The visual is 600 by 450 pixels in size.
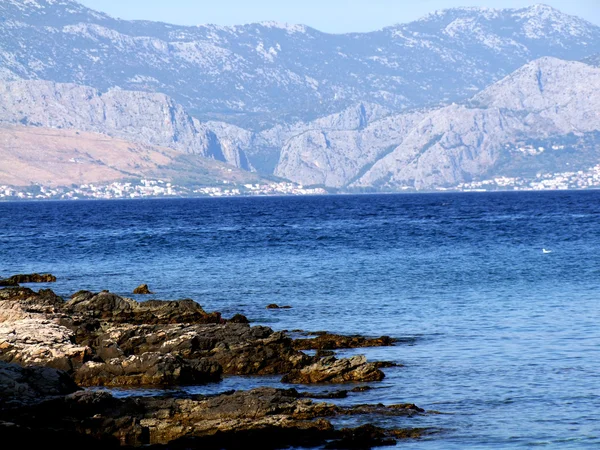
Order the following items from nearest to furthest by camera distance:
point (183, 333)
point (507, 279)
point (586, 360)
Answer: point (586, 360) → point (183, 333) → point (507, 279)

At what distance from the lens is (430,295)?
57344 millimetres

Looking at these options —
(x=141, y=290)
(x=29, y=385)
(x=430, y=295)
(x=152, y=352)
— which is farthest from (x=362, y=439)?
(x=141, y=290)

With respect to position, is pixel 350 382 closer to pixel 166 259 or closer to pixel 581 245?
pixel 166 259

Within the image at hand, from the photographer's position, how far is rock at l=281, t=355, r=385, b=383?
34094 mm

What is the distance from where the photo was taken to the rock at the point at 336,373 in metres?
34.1

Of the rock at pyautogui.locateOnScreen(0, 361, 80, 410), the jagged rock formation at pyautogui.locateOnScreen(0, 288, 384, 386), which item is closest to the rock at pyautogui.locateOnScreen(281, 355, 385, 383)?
the jagged rock formation at pyautogui.locateOnScreen(0, 288, 384, 386)

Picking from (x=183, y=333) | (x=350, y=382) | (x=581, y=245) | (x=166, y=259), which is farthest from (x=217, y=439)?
(x=581, y=245)

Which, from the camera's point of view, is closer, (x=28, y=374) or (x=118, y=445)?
(x=118, y=445)

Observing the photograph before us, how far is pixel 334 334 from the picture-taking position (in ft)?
144

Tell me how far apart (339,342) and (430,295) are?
16.6 metres

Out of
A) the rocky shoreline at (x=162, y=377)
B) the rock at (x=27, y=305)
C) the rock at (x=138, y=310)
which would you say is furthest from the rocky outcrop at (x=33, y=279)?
the rock at (x=138, y=310)

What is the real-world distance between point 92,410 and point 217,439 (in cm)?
335

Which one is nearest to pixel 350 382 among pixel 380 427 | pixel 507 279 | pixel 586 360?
pixel 380 427

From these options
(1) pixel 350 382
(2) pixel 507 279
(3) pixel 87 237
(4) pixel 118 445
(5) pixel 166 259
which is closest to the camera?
(4) pixel 118 445
